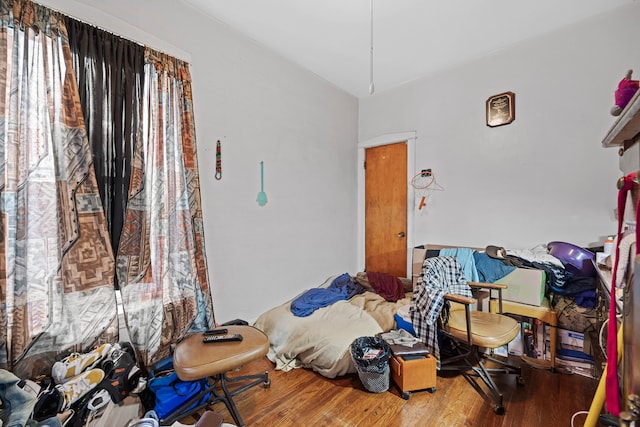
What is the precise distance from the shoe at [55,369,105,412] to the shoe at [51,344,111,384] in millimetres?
44

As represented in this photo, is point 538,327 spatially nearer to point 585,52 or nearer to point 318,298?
point 318,298

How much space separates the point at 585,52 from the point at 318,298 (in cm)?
346

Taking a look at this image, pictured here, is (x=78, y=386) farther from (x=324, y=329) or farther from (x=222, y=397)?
(x=324, y=329)

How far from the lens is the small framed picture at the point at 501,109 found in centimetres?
298

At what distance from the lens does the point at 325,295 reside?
323 cm

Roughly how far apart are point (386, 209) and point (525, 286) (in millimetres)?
1939

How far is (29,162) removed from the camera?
1.57m

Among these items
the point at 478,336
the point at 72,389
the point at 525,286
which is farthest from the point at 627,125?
the point at 72,389

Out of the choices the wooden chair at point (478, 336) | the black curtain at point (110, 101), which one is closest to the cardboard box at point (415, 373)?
the wooden chair at point (478, 336)

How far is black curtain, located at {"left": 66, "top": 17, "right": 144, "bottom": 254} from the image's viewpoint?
1775mm

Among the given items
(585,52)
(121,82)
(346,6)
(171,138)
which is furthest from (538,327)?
(121,82)

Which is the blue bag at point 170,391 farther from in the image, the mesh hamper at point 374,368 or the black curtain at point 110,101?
the mesh hamper at point 374,368

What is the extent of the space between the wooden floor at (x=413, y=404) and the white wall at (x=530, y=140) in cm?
138

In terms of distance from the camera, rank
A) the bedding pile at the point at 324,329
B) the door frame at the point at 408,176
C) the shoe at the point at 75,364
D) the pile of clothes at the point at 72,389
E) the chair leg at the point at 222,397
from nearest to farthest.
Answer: the pile of clothes at the point at 72,389
the shoe at the point at 75,364
the chair leg at the point at 222,397
the bedding pile at the point at 324,329
the door frame at the point at 408,176
